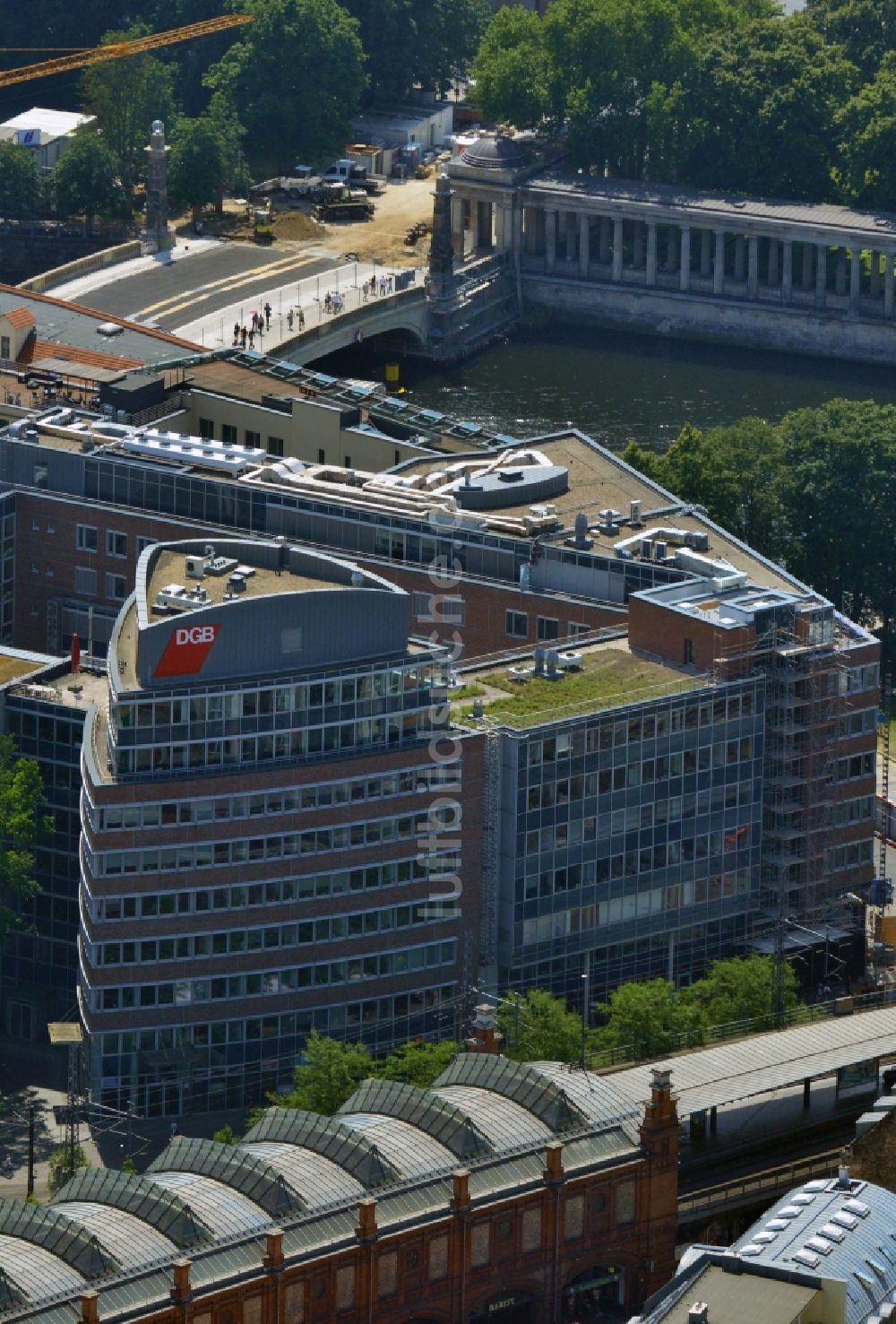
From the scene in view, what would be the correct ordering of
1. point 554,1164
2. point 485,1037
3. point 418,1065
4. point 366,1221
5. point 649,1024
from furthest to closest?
point 649,1024 < point 418,1065 < point 485,1037 < point 554,1164 < point 366,1221

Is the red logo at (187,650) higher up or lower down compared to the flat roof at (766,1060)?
higher up

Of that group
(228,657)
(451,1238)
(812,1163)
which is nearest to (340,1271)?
(451,1238)

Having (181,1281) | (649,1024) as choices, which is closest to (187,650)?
(649,1024)

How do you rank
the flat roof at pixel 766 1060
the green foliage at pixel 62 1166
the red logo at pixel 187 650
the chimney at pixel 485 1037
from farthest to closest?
the red logo at pixel 187 650 → the green foliage at pixel 62 1166 → the chimney at pixel 485 1037 → the flat roof at pixel 766 1060

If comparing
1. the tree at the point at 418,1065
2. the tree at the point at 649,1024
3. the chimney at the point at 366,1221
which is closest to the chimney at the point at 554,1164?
the chimney at the point at 366,1221

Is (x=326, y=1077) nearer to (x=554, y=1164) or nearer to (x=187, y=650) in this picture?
(x=187, y=650)

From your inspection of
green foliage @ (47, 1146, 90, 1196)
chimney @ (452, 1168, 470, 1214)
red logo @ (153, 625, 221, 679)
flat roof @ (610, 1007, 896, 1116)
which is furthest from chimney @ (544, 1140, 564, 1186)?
red logo @ (153, 625, 221, 679)

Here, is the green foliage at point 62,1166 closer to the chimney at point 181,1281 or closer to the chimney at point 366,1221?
the chimney at point 366,1221
